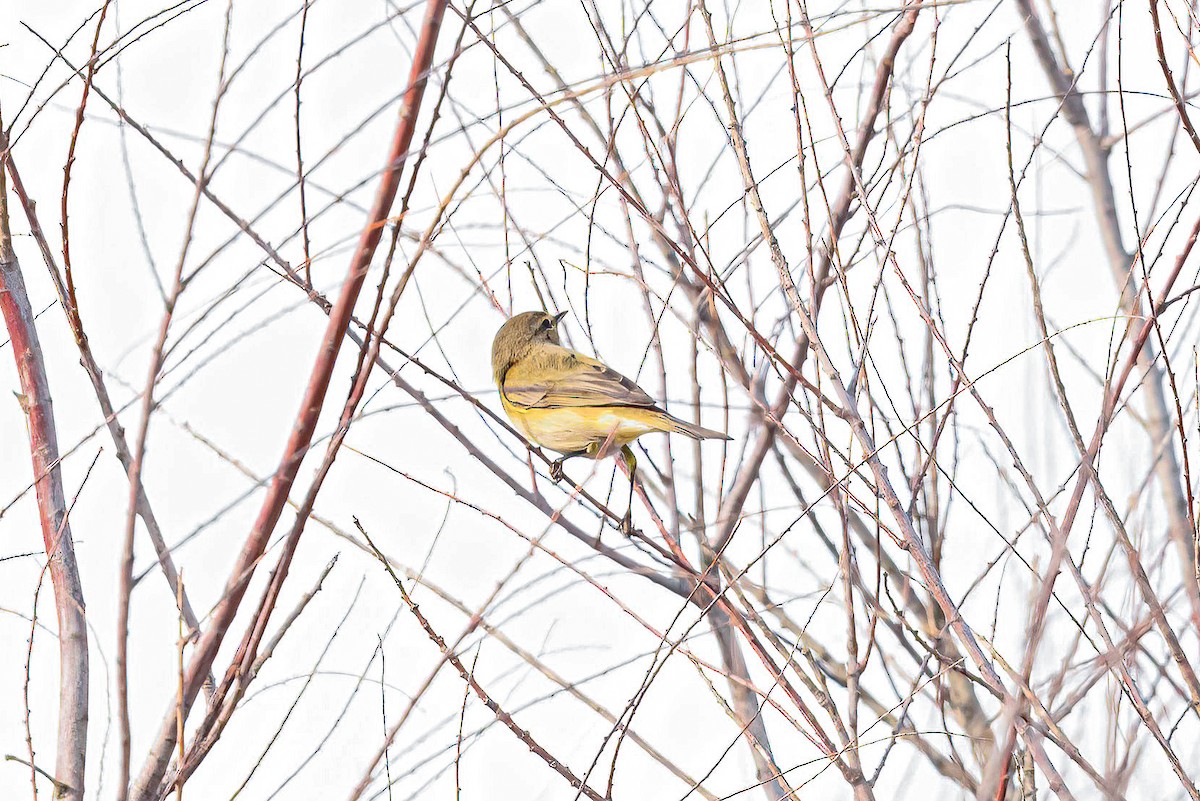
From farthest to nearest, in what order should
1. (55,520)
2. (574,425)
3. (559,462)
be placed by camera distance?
(559,462) < (574,425) < (55,520)

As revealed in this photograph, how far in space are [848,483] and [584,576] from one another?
40 cm

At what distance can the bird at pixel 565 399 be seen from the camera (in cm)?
259

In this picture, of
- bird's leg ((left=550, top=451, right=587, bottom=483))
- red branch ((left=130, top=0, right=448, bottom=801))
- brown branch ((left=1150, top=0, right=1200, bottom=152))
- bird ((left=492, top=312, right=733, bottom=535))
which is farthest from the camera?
bird's leg ((left=550, top=451, right=587, bottom=483))

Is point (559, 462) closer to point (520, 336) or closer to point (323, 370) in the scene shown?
point (520, 336)

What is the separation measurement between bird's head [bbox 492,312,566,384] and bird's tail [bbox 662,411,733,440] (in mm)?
1109

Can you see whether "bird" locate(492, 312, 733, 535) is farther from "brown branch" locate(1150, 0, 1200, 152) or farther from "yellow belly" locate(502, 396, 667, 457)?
"brown branch" locate(1150, 0, 1200, 152)

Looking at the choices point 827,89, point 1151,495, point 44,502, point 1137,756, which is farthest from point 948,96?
point 44,502

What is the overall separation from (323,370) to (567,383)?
2079 mm

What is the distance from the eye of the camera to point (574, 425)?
3.03 metres

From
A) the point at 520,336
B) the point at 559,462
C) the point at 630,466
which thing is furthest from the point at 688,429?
the point at 520,336

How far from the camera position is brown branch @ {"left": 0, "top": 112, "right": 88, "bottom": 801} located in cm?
136

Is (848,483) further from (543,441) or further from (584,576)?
(543,441)

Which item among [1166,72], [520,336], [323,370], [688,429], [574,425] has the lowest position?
[323,370]

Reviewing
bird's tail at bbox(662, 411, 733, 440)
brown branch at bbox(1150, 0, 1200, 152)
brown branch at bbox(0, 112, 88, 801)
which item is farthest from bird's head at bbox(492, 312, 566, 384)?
brown branch at bbox(1150, 0, 1200, 152)
